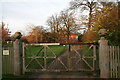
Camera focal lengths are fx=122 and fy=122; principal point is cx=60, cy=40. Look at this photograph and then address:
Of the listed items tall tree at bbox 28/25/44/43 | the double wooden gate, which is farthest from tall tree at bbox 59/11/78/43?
the double wooden gate

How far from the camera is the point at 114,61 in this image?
5797mm

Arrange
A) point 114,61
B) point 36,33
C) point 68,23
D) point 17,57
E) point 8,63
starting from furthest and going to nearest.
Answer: point 36,33
point 68,23
point 8,63
point 17,57
point 114,61

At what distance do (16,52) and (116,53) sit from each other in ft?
16.5

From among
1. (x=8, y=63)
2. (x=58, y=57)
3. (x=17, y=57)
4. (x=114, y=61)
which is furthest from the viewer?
(x=58, y=57)

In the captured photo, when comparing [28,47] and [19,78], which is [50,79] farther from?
[28,47]

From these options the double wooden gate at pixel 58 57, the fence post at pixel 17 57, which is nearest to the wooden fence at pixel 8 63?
the fence post at pixel 17 57

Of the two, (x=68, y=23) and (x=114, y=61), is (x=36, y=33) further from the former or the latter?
(x=114, y=61)

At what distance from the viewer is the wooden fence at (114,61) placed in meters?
5.69

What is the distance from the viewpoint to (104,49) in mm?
5891

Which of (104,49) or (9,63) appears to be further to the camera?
(9,63)

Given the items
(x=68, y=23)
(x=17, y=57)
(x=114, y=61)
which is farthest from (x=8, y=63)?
(x=68, y=23)

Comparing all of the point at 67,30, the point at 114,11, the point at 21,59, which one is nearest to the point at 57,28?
the point at 67,30

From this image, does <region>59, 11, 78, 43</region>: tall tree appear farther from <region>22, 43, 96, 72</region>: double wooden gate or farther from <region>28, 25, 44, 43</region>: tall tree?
<region>22, 43, 96, 72</region>: double wooden gate

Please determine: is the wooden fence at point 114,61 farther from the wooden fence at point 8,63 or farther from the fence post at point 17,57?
the wooden fence at point 8,63
